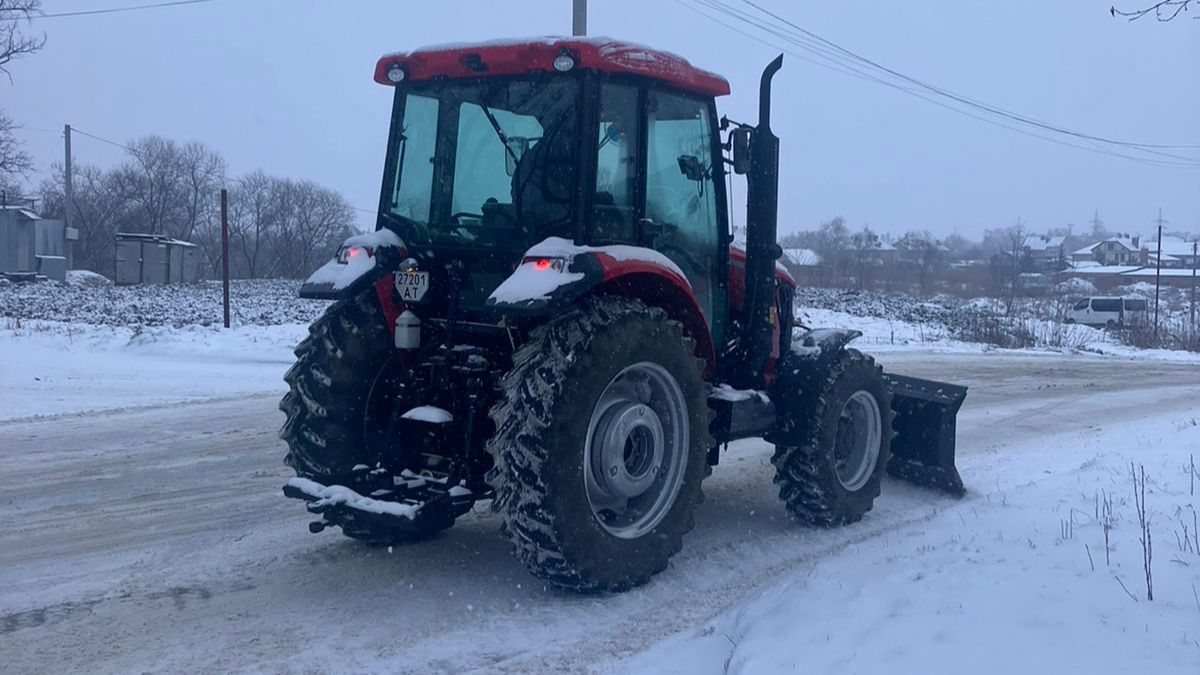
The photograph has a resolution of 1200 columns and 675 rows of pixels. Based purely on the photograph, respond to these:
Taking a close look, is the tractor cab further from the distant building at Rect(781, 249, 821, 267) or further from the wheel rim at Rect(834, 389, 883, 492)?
the distant building at Rect(781, 249, 821, 267)

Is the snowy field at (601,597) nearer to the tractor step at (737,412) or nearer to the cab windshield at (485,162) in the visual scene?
the tractor step at (737,412)

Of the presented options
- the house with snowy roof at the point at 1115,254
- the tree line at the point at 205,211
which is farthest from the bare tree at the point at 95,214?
the house with snowy roof at the point at 1115,254

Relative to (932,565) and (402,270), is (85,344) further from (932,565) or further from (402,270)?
(932,565)

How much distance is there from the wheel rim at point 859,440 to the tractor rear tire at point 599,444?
177 cm

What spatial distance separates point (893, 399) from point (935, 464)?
614mm

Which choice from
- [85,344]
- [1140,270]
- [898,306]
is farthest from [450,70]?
[1140,270]

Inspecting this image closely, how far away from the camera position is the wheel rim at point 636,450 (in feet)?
18.5

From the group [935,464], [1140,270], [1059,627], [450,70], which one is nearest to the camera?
[1059,627]

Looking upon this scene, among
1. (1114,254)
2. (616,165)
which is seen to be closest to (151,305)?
(616,165)

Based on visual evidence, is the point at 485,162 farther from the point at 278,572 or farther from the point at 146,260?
the point at 146,260

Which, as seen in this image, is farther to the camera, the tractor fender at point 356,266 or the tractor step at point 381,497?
the tractor fender at point 356,266

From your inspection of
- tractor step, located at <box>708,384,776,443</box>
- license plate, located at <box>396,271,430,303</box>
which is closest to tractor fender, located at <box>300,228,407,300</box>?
license plate, located at <box>396,271,430,303</box>

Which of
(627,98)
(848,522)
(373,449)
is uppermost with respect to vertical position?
(627,98)

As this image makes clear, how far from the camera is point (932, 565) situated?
5.61 meters
